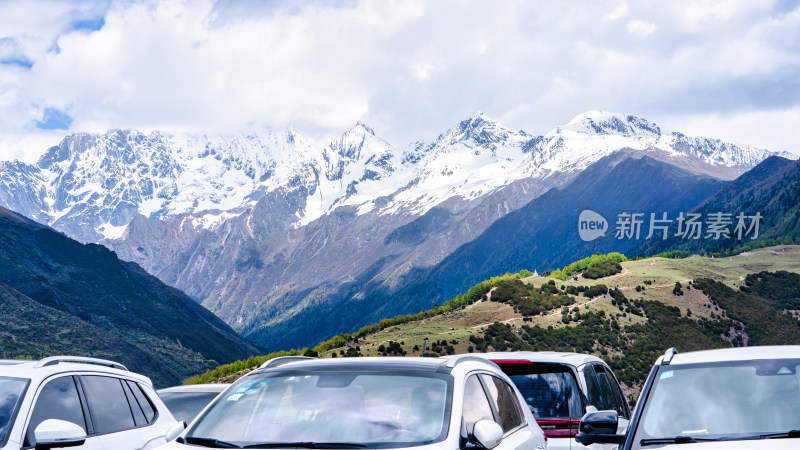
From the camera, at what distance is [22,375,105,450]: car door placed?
708 cm

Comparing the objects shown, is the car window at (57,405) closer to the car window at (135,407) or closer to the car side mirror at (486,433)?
the car window at (135,407)

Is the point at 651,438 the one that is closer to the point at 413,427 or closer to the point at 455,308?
the point at 413,427

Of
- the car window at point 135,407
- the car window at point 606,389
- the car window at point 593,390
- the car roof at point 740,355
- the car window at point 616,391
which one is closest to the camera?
the car roof at point 740,355

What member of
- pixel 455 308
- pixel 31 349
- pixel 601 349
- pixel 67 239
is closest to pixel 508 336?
pixel 601 349

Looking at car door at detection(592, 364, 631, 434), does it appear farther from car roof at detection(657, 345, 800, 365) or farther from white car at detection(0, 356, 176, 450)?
white car at detection(0, 356, 176, 450)

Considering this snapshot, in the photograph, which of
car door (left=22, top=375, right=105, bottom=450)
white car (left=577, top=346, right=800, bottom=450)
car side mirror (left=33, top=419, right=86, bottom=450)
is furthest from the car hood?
car door (left=22, top=375, right=105, bottom=450)

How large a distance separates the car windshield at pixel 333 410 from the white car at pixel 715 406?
4.66ft

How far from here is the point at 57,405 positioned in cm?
755

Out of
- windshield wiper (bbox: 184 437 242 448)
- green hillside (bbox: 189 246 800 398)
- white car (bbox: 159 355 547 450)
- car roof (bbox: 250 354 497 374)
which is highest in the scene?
car roof (bbox: 250 354 497 374)

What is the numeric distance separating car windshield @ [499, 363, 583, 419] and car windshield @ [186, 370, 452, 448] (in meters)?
3.95

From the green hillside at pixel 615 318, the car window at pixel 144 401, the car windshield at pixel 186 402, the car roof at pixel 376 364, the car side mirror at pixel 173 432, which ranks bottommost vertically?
the green hillside at pixel 615 318

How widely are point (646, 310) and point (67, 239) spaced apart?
10935 cm

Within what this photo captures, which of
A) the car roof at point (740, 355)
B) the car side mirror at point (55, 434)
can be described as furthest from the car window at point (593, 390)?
the car side mirror at point (55, 434)

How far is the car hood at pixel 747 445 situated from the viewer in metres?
5.88
